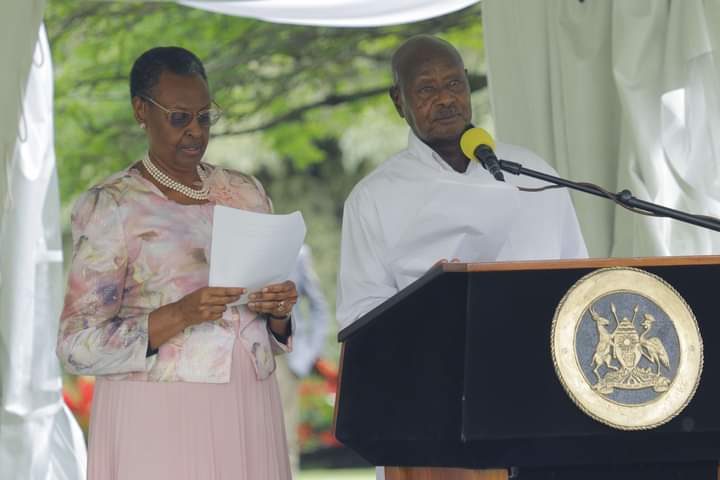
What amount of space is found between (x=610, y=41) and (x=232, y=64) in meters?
4.72

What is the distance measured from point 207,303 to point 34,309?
2032 millimetres

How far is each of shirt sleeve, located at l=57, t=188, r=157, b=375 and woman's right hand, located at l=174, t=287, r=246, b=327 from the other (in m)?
0.15

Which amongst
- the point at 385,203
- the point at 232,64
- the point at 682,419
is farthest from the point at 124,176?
the point at 232,64

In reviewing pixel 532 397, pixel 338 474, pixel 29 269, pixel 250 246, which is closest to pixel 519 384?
pixel 532 397

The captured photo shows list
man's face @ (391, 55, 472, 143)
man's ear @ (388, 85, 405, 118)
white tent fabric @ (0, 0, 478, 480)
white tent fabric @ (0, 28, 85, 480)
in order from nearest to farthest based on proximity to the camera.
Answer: man's face @ (391, 55, 472, 143) < man's ear @ (388, 85, 405, 118) < white tent fabric @ (0, 0, 478, 480) < white tent fabric @ (0, 28, 85, 480)

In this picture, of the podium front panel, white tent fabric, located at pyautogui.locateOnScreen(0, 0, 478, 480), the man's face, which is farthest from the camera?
white tent fabric, located at pyautogui.locateOnScreen(0, 0, 478, 480)

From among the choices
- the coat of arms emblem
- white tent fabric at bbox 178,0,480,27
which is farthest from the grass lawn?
the coat of arms emblem

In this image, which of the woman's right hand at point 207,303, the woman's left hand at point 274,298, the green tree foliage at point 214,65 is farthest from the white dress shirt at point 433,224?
the green tree foliage at point 214,65

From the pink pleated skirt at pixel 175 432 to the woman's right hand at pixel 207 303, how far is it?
0.24 meters

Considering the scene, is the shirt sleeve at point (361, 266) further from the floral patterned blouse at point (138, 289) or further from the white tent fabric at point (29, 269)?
the white tent fabric at point (29, 269)

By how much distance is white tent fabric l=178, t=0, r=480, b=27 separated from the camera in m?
6.09

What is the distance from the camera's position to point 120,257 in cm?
356

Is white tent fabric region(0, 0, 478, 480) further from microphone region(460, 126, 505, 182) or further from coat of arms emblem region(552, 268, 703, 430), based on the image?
coat of arms emblem region(552, 268, 703, 430)

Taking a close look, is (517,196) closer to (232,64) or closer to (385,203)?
(385,203)
